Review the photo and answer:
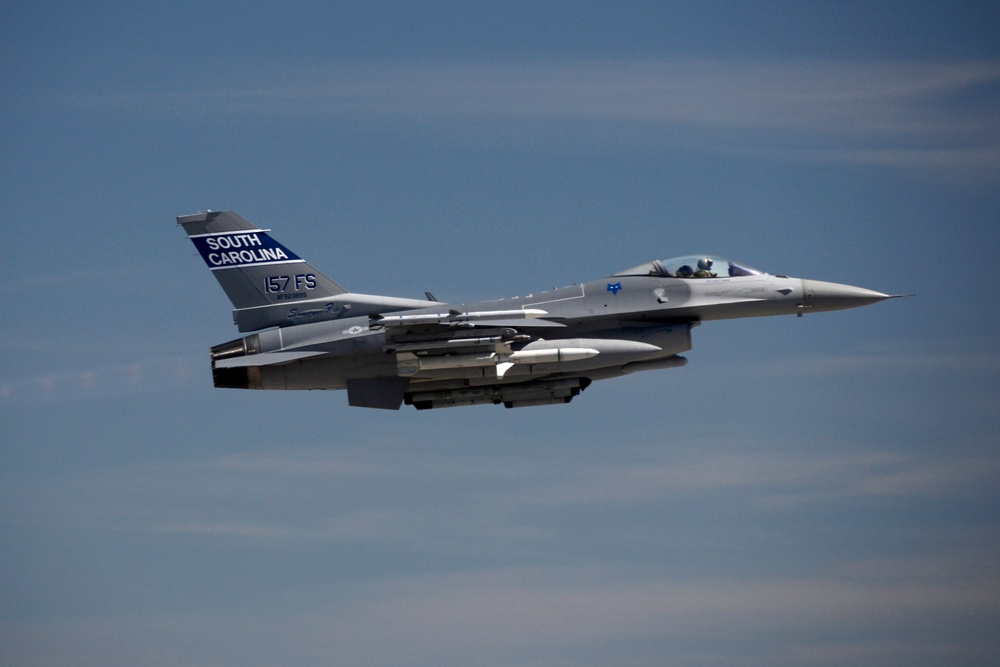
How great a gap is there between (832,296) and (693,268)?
133 inches

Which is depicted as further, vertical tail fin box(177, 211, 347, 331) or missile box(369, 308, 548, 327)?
vertical tail fin box(177, 211, 347, 331)

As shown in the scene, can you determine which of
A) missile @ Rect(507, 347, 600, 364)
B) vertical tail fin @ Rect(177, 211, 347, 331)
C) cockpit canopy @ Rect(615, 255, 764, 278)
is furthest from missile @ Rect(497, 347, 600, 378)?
vertical tail fin @ Rect(177, 211, 347, 331)

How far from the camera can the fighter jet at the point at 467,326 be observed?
90.5 feet

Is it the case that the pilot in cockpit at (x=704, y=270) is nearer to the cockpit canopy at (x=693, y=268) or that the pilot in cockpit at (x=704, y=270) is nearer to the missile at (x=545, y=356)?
the cockpit canopy at (x=693, y=268)

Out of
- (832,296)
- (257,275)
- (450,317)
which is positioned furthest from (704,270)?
(257,275)

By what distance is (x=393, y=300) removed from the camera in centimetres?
2948

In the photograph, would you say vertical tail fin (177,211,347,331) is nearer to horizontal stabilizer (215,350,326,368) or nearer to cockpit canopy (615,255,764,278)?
horizontal stabilizer (215,350,326,368)

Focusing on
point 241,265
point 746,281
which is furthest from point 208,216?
point 746,281

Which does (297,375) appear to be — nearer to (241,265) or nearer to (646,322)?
(241,265)

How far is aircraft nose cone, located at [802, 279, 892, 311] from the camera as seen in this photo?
98.0 feet

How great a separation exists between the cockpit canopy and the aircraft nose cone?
1239 millimetres

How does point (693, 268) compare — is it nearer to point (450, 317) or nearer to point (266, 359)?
point (450, 317)

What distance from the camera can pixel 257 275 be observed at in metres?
29.5

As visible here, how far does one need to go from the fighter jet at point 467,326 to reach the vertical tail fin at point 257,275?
0.02 m
